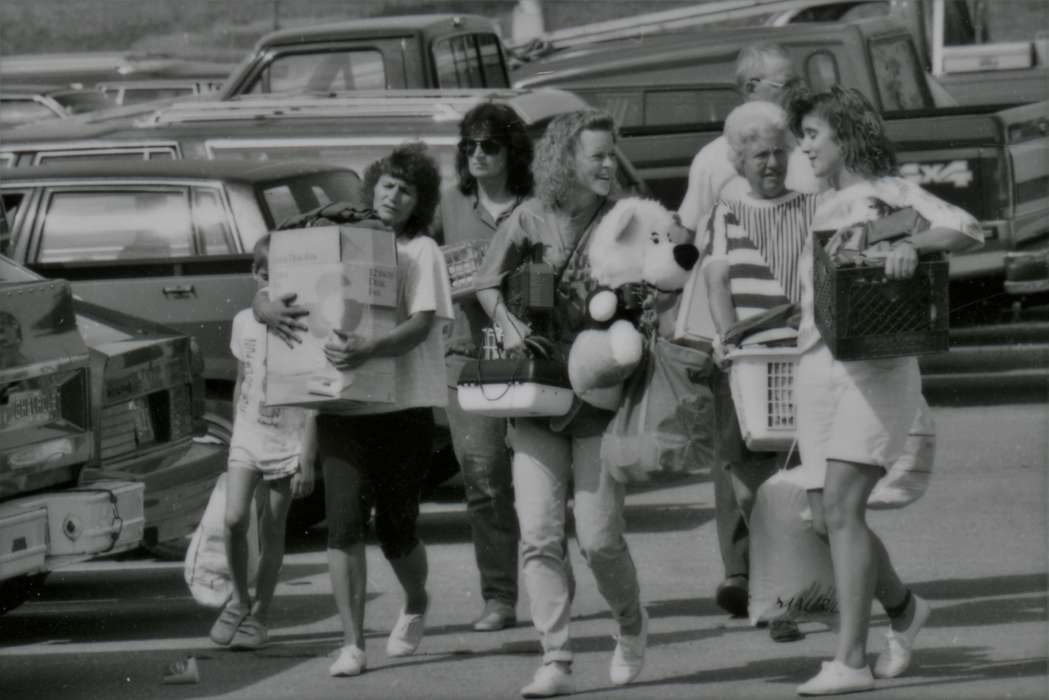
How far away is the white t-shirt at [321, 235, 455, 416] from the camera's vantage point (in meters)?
7.32

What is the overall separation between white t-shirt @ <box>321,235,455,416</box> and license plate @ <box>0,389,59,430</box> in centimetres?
93

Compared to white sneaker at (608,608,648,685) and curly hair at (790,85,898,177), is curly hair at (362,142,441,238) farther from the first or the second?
white sneaker at (608,608,648,685)

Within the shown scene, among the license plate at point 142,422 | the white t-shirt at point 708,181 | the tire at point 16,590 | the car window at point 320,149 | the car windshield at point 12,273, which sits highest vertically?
the car window at point 320,149

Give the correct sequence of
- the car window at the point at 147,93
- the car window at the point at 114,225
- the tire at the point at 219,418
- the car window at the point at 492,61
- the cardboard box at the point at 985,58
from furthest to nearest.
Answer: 1. the car window at the point at 147,93
2. the cardboard box at the point at 985,58
3. the car window at the point at 492,61
4. the car window at the point at 114,225
5. the tire at the point at 219,418

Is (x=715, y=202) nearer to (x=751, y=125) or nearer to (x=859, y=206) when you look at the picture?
(x=751, y=125)

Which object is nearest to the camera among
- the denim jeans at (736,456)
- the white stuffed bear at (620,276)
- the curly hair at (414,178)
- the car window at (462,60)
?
the white stuffed bear at (620,276)

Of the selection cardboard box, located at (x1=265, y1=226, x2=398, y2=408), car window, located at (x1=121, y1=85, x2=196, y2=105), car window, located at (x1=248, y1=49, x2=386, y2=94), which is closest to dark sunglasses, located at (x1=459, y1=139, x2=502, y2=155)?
cardboard box, located at (x1=265, y1=226, x2=398, y2=408)

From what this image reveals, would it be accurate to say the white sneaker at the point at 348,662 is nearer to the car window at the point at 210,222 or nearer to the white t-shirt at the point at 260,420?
the white t-shirt at the point at 260,420

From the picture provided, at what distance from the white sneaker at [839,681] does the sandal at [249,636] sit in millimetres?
2222

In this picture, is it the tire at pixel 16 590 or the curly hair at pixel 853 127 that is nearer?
the curly hair at pixel 853 127

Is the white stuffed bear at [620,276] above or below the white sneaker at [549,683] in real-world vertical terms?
above

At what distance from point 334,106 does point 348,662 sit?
512 centimetres

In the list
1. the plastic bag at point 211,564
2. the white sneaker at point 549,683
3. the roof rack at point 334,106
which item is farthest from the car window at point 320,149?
the white sneaker at point 549,683

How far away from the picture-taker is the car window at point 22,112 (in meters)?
22.5
